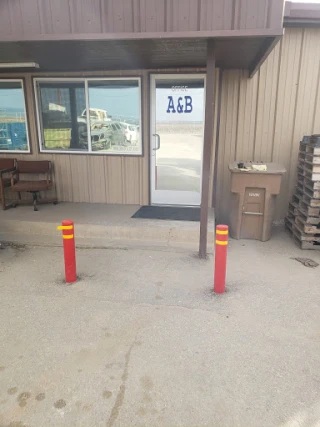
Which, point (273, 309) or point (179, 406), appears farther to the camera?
point (273, 309)

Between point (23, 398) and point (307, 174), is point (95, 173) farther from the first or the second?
point (23, 398)

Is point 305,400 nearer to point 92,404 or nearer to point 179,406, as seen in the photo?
point 179,406

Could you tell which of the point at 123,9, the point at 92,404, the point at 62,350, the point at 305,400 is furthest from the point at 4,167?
the point at 305,400

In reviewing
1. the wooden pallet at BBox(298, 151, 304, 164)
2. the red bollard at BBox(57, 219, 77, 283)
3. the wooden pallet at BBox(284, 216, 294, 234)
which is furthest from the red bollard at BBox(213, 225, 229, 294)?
the wooden pallet at BBox(298, 151, 304, 164)

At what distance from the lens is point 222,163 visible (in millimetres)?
6199

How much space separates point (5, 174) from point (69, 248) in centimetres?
384

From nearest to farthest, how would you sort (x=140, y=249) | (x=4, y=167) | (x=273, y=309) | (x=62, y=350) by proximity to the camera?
(x=62, y=350) → (x=273, y=309) → (x=140, y=249) → (x=4, y=167)

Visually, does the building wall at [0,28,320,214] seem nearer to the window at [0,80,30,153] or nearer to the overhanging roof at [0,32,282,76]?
the window at [0,80,30,153]

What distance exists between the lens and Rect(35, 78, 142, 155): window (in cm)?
617

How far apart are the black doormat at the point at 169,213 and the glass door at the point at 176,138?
239 millimetres

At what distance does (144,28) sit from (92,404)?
11.7ft

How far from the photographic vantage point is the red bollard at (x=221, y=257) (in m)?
3.47

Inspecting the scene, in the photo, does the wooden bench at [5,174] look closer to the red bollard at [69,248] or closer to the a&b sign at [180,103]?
the red bollard at [69,248]

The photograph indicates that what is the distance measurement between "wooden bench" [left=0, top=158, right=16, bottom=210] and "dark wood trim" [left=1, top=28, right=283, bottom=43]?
9.96 feet
